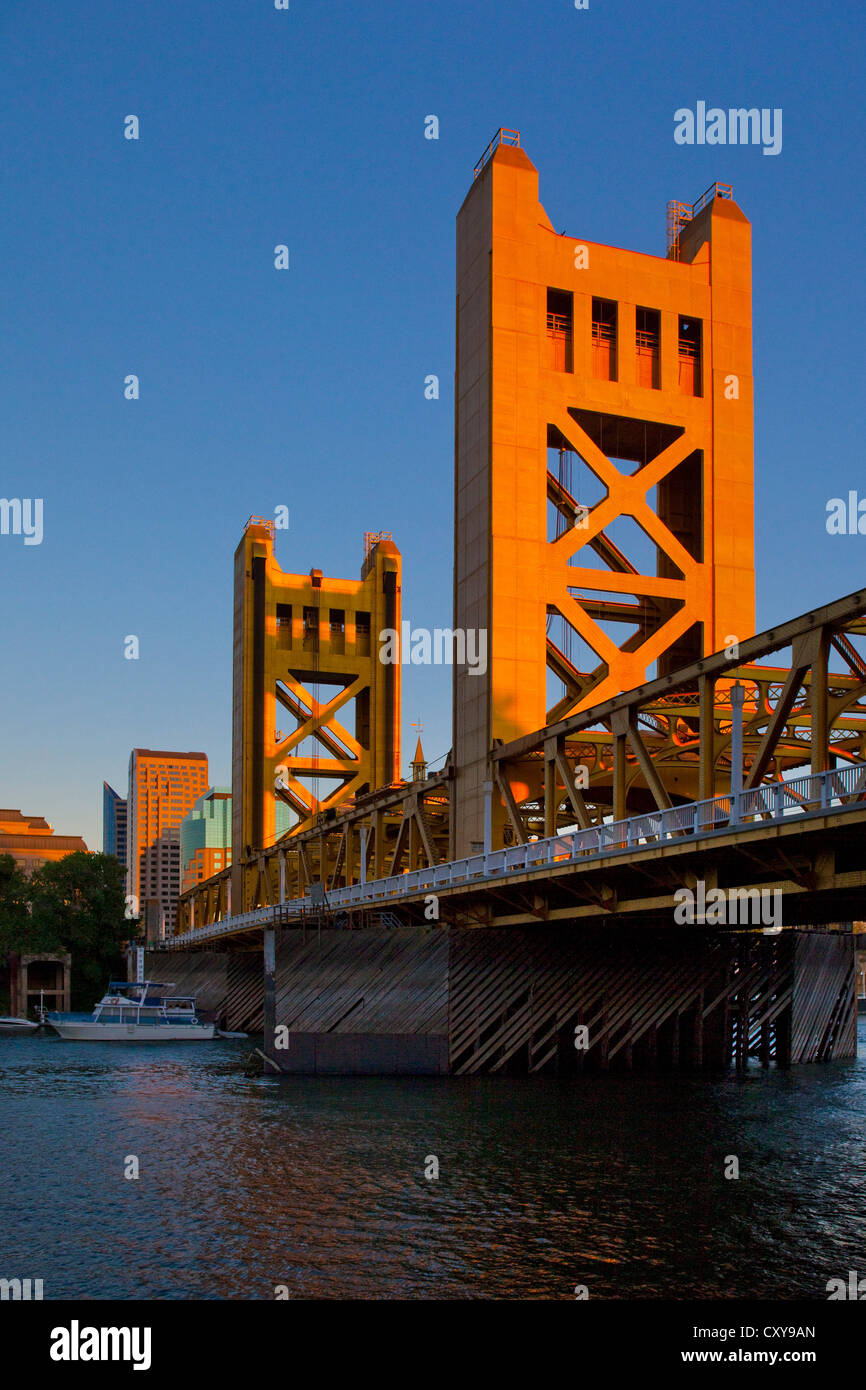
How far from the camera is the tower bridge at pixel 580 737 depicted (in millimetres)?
40531

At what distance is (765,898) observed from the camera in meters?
32.8

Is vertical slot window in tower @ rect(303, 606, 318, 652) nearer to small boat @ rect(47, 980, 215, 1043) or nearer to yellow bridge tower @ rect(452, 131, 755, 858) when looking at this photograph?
small boat @ rect(47, 980, 215, 1043)

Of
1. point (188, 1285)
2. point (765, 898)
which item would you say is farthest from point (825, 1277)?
point (765, 898)

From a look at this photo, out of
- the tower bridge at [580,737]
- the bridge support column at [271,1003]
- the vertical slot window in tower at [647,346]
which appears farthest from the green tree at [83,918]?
the vertical slot window in tower at [647,346]

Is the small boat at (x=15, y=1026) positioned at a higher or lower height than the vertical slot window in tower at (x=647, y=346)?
lower

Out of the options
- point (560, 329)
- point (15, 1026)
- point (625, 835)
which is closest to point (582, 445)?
point (560, 329)

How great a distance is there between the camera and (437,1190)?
25875 mm

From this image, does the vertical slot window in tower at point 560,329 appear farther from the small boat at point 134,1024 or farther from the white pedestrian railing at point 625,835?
the small boat at point 134,1024

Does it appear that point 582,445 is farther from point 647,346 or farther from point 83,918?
point 83,918

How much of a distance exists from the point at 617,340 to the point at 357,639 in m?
49.3

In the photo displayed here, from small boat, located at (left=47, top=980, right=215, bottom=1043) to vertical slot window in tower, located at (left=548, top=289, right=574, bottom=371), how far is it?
133 ft

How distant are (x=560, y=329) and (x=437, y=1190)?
123 feet

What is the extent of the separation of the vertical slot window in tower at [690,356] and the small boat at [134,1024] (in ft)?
137
